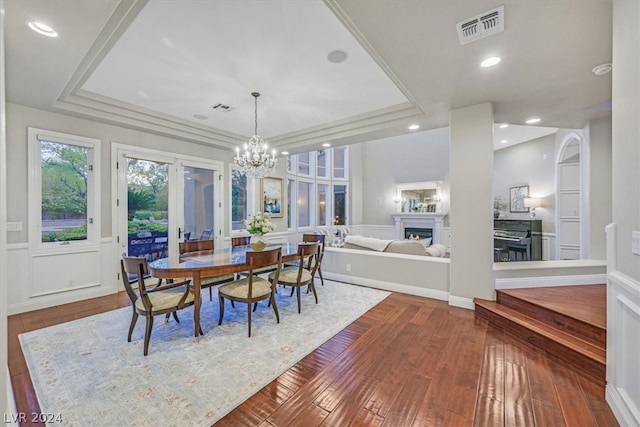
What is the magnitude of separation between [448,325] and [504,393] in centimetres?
108

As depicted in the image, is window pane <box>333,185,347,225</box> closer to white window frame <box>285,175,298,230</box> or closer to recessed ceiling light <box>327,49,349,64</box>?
white window frame <box>285,175,298,230</box>

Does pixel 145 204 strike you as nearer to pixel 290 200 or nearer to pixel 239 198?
pixel 239 198

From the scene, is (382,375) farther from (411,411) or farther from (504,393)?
(504,393)

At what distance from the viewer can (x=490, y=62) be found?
2375 millimetres

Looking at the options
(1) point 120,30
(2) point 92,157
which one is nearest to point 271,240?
(2) point 92,157

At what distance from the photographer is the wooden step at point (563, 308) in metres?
2.26

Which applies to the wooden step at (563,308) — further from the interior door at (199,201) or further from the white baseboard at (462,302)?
the interior door at (199,201)

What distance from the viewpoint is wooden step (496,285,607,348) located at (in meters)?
2.26

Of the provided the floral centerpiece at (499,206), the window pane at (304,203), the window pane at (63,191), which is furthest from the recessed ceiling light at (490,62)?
the window pane at (304,203)

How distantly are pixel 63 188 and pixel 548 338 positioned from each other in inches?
234

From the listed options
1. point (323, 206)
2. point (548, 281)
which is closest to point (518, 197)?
point (548, 281)

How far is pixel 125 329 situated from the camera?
2.83 m

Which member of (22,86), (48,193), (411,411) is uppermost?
(22,86)

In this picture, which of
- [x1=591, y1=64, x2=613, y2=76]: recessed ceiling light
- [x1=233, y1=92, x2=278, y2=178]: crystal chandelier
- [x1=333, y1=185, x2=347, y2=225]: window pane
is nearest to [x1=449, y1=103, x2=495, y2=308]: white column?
[x1=591, y1=64, x2=613, y2=76]: recessed ceiling light
